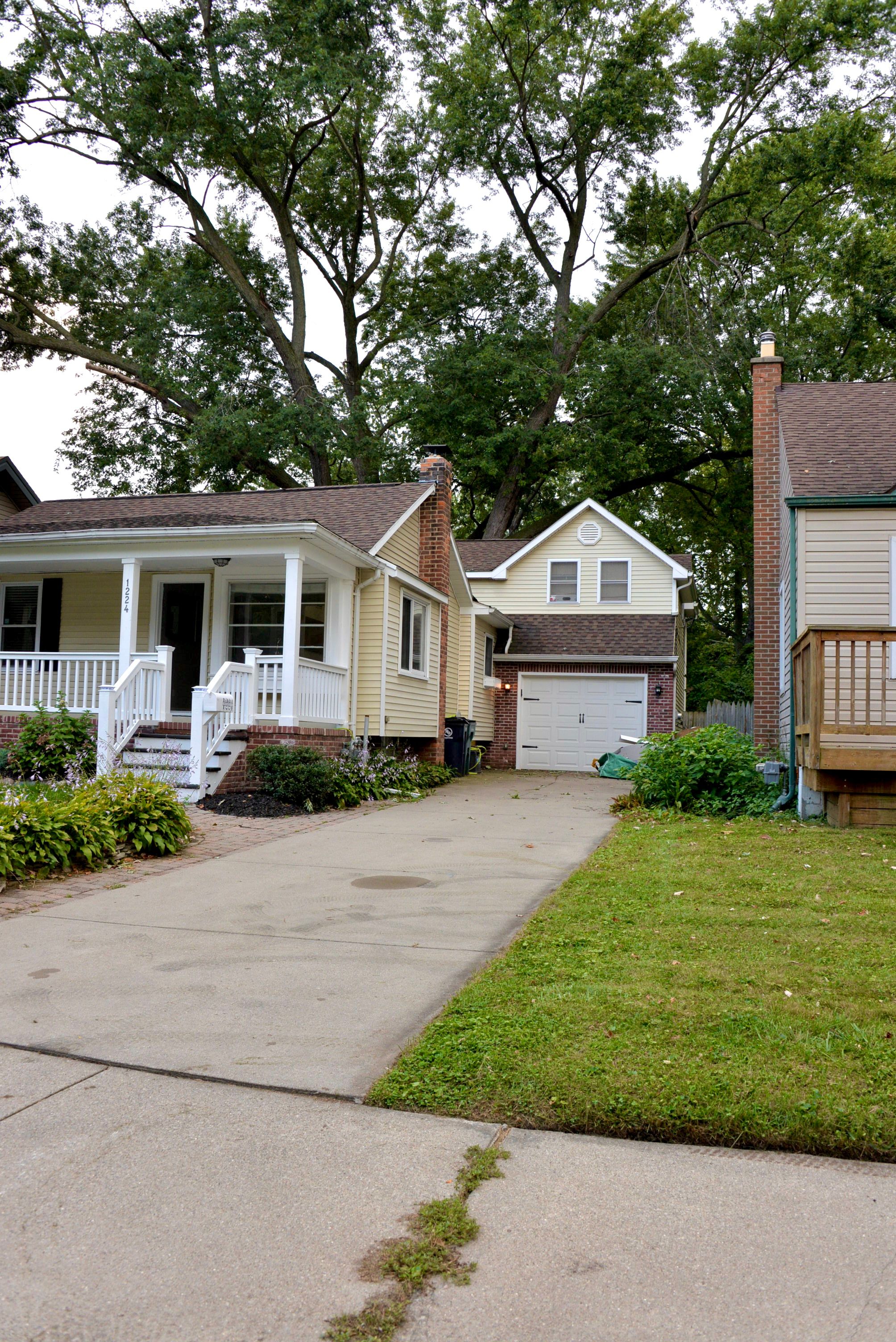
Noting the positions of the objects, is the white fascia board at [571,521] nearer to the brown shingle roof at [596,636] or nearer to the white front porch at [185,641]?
the brown shingle roof at [596,636]

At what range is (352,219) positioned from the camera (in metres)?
33.1

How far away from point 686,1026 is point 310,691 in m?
10.2

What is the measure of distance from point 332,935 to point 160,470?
28041 millimetres

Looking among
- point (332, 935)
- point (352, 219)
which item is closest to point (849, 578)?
point (332, 935)

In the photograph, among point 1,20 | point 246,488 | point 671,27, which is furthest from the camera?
point 246,488

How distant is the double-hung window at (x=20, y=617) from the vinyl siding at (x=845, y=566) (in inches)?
475

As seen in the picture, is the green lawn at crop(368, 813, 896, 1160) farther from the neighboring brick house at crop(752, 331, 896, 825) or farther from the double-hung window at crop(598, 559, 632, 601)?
the double-hung window at crop(598, 559, 632, 601)

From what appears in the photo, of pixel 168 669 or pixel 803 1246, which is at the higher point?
pixel 168 669

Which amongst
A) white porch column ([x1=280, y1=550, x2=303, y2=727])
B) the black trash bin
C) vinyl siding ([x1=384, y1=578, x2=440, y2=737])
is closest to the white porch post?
vinyl siding ([x1=384, y1=578, x2=440, y2=737])

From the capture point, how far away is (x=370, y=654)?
50.9ft

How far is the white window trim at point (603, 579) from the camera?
23.5 m

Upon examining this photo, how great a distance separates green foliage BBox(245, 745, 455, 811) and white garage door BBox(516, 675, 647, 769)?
8.76 meters

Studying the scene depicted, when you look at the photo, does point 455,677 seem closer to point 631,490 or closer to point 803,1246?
point 631,490

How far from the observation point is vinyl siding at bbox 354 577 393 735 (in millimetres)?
15484
